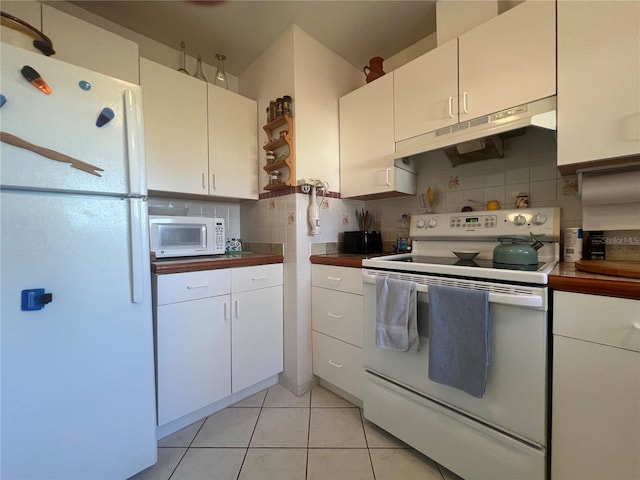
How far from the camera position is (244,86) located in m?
2.23

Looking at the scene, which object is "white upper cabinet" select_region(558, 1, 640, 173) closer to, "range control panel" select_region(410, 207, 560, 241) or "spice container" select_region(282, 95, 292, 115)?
"range control panel" select_region(410, 207, 560, 241)

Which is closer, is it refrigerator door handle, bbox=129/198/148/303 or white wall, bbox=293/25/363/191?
refrigerator door handle, bbox=129/198/148/303

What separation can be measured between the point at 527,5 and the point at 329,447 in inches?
90.1

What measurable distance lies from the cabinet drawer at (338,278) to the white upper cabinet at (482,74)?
92 centimetres

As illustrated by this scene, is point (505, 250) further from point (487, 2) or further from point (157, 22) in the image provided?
point (157, 22)

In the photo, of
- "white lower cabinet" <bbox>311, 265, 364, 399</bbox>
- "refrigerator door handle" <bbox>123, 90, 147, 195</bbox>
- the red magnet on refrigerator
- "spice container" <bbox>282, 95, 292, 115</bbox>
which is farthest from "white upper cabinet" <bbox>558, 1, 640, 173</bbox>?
the red magnet on refrigerator

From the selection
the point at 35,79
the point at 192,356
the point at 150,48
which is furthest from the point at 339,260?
the point at 150,48

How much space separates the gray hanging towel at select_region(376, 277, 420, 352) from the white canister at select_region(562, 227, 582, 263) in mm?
792

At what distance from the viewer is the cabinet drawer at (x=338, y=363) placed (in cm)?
155

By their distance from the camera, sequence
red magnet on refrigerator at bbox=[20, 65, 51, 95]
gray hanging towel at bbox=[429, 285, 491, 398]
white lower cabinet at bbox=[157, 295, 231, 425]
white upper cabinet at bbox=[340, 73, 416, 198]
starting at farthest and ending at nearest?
white upper cabinet at bbox=[340, 73, 416, 198] < white lower cabinet at bbox=[157, 295, 231, 425] < gray hanging towel at bbox=[429, 285, 491, 398] < red magnet on refrigerator at bbox=[20, 65, 51, 95]

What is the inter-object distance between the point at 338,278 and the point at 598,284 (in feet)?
3.66

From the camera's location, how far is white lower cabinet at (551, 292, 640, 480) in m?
0.76

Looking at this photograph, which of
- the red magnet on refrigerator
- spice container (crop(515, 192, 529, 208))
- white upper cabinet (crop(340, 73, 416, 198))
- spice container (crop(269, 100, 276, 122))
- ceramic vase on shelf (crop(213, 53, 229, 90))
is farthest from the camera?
ceramic vase on shelf (crop(213, 53, 229, 90))

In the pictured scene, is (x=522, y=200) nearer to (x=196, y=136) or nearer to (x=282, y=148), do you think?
(x=282, y=148)
